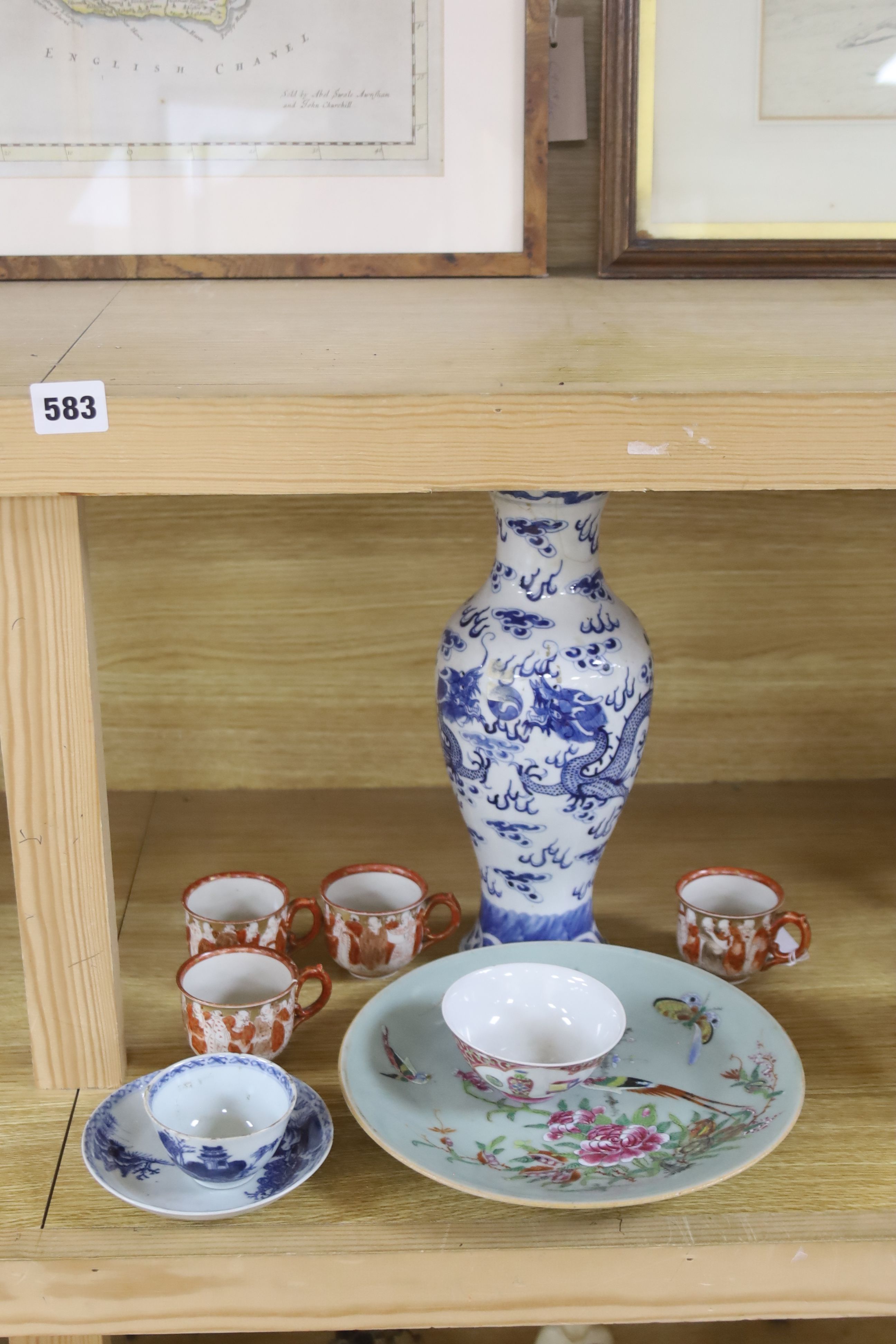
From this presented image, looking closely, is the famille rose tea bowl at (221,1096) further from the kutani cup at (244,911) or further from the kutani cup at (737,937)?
the kutani cup at (737,937)

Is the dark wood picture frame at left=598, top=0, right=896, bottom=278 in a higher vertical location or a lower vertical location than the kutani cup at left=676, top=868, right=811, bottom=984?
higher

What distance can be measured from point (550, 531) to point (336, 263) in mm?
244

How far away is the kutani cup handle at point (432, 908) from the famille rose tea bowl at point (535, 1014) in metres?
0.08

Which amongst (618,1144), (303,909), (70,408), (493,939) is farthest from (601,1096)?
(70,408)

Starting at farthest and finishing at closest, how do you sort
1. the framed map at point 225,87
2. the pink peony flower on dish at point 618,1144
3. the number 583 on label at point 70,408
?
the framed map at point 225,87 < the pink peony flower on dish at point 618,1144 < the number 583 on label at point 70,408

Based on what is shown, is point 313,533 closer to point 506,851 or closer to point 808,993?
point 506,851

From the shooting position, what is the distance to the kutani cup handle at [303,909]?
2.81ft

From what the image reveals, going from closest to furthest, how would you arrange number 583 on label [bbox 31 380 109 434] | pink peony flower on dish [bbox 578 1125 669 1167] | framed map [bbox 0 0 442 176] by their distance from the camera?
number 583 on label [bbox 31 380 109 434] → pink peony flower on dish [bbox 578 1125 669 1167] → framed map [bbox 0 0 442 176]

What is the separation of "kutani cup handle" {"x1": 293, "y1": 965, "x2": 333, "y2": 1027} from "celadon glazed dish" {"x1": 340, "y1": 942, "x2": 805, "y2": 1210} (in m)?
0.04

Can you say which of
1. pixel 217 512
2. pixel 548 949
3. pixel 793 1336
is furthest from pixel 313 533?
pixel 793 1336

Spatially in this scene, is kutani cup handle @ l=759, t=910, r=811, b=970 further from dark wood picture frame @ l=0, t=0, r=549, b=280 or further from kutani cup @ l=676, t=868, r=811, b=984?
dark wood picture frame @ l=0, t=0, r=549, b=280

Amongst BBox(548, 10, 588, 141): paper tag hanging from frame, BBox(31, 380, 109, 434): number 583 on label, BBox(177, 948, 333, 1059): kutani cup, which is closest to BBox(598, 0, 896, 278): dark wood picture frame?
BBox(548, 10, 588, 141): paper tag hanging from frame

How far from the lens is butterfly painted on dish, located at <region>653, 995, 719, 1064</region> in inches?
29.4

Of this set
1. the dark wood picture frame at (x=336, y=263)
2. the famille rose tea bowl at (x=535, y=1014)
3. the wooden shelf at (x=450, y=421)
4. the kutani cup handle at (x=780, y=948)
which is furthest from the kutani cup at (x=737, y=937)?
the dark wood picture frame at (x=336, y=263)
